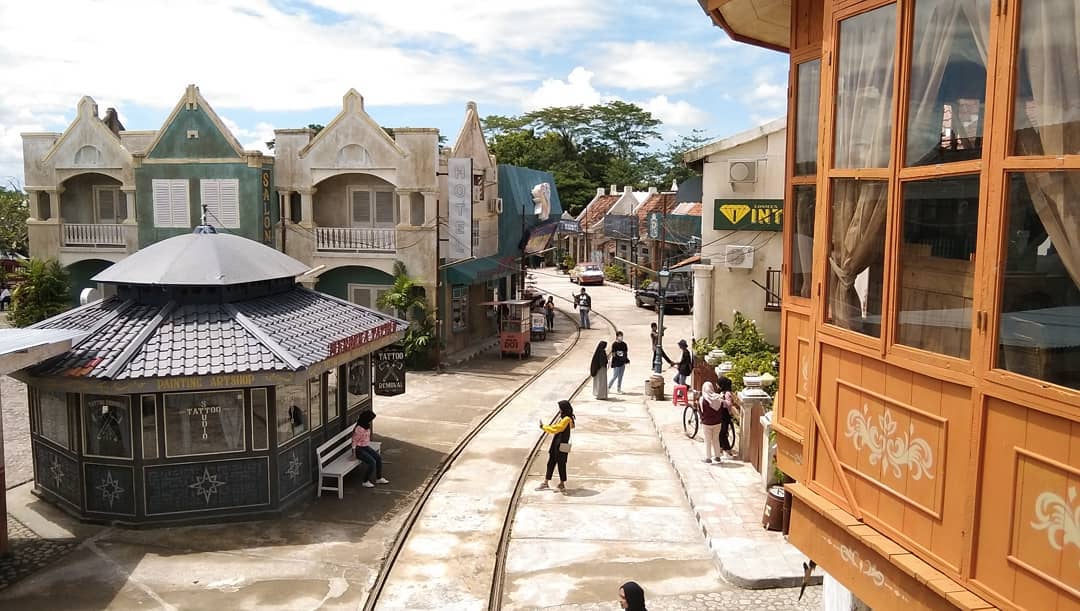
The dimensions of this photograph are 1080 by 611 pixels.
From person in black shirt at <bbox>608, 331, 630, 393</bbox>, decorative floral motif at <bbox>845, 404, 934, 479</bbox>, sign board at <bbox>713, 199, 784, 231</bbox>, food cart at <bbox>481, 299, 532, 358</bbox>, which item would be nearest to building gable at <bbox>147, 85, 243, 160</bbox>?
food cart at <bbox>481, 299, 532, 358</bbox>

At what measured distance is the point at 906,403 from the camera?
433 centimetres

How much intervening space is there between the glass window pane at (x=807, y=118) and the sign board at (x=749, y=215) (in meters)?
13.7

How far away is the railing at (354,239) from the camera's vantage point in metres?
26.9

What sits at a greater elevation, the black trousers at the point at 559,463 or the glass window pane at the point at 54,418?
the glass window pane at the point at 54,418

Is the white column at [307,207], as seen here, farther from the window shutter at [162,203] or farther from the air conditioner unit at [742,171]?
the air conditioner unit at [742,171]

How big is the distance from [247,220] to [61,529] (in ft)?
54.6

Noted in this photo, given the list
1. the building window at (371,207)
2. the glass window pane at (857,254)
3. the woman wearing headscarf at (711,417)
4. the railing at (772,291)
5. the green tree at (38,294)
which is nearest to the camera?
the glass window pane at (857,254)

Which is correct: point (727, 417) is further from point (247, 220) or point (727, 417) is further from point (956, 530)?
point (247, 220)

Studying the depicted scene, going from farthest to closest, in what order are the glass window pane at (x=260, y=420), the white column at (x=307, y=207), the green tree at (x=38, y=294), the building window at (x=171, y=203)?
1. the green tree at (x=38, y=294)
2. the building window at (x=171, y=203)
3. the white column at (x=307, y=207)
4. the glass window pane at (x=260, y=420)

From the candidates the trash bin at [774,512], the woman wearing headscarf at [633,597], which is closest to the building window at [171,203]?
the trash bin at [774,512]

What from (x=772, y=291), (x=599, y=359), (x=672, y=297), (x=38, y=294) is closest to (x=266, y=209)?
(x=38, y=294)

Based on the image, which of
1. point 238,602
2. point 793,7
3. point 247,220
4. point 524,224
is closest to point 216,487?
point 238,602

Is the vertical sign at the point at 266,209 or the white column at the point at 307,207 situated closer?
the vertical sign at the point at 266,209

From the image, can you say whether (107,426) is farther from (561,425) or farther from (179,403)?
(561,425)
